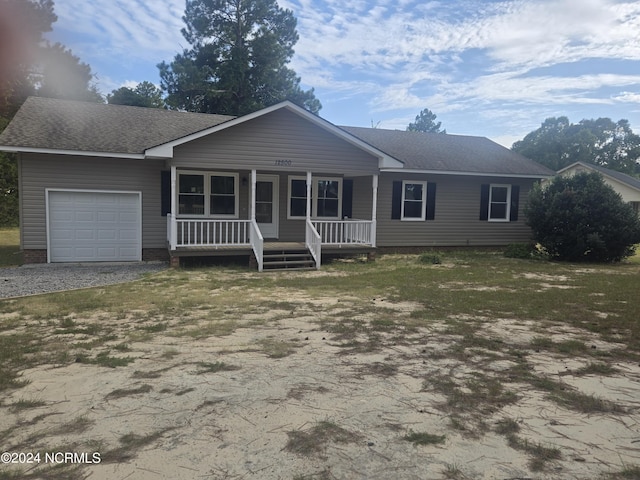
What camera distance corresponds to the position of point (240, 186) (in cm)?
1403

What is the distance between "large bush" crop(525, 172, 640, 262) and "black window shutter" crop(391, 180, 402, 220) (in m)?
4.27

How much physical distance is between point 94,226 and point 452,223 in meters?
11.7

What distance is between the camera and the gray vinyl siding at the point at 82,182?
39.9 feet

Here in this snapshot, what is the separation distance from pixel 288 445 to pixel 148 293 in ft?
20.3

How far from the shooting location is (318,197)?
15.2 metres

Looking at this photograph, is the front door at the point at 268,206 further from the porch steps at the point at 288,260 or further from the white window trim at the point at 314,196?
the porch steps at the point at 288,260

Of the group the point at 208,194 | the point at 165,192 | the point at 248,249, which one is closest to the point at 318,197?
the point at 208,194

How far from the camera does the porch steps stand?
12086 millimetres

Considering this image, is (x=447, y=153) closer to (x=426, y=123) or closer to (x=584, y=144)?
(x=426, y=123)

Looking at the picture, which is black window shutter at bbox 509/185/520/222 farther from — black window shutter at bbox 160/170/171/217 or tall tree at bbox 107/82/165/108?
tall tree at bbox 107/82/165/108

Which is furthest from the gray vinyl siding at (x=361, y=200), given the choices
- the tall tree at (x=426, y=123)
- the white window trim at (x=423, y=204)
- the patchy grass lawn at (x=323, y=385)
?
the tall tree at (x=426, y=123)

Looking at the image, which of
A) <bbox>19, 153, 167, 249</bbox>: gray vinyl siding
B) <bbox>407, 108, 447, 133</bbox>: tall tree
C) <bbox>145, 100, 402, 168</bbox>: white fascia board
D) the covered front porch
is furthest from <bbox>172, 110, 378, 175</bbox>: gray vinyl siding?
<bbox>407, 108, 447, 133</bbox>: tall tree

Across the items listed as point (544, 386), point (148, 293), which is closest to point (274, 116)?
point (148, 293)

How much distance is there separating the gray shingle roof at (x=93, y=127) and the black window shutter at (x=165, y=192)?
91 centimetres
